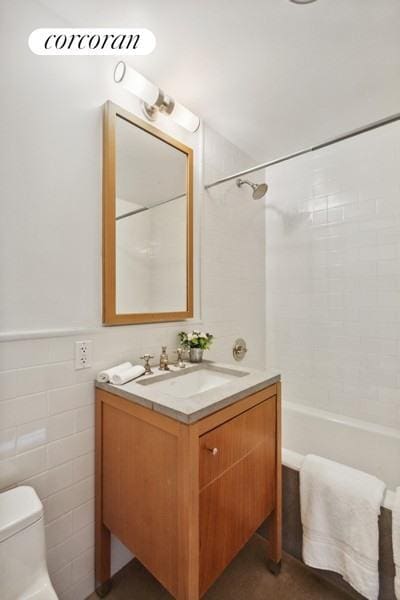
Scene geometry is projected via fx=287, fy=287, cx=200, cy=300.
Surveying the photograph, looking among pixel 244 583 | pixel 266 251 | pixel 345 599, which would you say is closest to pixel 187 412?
pixel 244 583

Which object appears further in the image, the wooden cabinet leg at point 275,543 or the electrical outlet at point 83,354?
the wooden cabinet leg at point 275,543

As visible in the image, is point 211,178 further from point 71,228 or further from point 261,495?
point 261,495

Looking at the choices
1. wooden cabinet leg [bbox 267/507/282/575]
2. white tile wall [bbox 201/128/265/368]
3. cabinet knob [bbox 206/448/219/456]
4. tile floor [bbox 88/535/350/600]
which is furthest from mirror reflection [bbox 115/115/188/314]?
tile floor [bbox 88/535/350/600]

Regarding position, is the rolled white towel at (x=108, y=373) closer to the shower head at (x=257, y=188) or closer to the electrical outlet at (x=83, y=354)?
the electrical outlet at (x=83, y=354)

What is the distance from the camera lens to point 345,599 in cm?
124

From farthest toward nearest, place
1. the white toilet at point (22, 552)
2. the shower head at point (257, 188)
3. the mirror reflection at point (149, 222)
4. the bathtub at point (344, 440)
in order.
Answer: the shower head at point (257, 188), the bathtub at point (344, 440), the mirror reflection at point (149, 222), the white toilet at point (22, 552)

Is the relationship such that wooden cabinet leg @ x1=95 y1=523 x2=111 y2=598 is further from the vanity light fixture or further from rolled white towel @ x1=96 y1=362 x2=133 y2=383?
the vanity light fixture

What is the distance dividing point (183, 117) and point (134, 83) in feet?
1.00

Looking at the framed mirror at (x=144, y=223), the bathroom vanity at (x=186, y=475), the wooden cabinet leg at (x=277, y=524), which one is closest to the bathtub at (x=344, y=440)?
the wooden cabinet leg at (x=277, y=524)

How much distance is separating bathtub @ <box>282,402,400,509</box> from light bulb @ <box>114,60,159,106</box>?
1.96 metres

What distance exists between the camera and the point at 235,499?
3.66 ft

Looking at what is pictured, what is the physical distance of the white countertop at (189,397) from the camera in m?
0.95

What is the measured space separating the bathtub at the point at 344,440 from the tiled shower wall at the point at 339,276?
77 millimetres

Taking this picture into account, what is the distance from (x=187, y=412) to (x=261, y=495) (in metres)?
0.68
